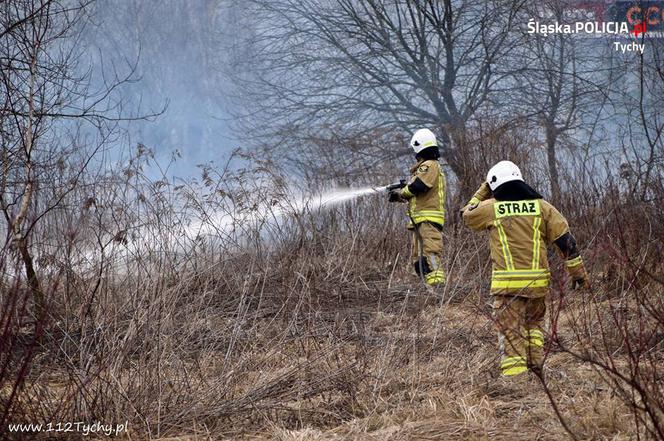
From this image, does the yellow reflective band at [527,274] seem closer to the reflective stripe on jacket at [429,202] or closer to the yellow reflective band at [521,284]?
the yellow reflective band at [521,284]

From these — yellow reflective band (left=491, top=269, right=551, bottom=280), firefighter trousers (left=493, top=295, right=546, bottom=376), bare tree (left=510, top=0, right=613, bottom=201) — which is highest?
bare tree (left=510, top=0, right=613, bottom=201)

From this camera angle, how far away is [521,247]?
5230mm

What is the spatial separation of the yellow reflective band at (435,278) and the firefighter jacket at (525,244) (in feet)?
8.58

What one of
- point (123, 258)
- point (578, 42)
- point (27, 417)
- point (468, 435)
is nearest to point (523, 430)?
point (468, 435)

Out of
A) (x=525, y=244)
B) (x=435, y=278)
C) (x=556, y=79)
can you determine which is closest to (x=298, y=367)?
(x=525, y=244)

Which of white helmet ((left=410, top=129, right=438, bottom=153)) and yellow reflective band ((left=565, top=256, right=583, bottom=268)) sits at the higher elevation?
white helmet ((left=410, top=129, right=438, bottom=153))

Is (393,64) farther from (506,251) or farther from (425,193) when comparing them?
(506,251)

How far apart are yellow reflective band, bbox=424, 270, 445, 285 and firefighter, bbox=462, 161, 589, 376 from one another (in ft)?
8.50

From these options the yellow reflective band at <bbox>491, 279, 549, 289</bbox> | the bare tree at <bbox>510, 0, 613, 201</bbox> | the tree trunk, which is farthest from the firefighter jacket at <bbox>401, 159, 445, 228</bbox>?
the bare tree at <bbox>510, 0, 613, 201</bbox>

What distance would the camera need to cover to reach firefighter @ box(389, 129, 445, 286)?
26.5 ft

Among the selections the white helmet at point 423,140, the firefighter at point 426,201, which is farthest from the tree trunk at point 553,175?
the white helmet at point 423,140

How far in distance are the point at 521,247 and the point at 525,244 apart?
29 mm

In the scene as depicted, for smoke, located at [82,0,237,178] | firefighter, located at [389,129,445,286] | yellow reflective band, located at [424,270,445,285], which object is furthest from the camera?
smoke, located at [82,0,237,178]

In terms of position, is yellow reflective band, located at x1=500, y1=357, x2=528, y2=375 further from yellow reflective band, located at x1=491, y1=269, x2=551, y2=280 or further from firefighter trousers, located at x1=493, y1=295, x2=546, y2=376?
yellow reflective band, located at x1=491, y1=269, x2=551, y2=280
